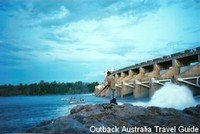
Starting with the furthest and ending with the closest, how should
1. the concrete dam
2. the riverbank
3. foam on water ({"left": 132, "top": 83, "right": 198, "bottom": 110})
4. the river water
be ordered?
1. the concrete dam
2. foam on water ({"left": 132, "top": 83, "right": 198, "bottom": 110})
3. the river water
4. the riverbank

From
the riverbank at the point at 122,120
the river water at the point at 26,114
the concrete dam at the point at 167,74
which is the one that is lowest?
the river water at the point at 26,114

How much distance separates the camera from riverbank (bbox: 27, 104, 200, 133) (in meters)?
8.81

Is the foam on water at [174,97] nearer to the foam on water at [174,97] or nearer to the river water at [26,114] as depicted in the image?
the foam on water at [174,97]

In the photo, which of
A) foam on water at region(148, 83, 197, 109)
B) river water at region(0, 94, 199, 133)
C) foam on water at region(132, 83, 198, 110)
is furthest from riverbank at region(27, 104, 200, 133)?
foam on water at region(148, 83, 197, 109)

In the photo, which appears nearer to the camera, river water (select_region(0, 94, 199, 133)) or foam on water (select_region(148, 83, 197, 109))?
river water (select_region(0, 94, 199, 133))

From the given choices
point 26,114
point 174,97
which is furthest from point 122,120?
point 174,97

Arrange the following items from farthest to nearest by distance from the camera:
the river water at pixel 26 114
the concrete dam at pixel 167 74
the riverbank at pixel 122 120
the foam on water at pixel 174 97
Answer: the concrete dam at pixel 167 74 < the foam on water at pixel 174 97 < the river water at pixel 26 114 < the riverbank at pixel 122 120

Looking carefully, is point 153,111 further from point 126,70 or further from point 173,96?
point 126,70

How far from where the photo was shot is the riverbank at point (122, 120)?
881cm

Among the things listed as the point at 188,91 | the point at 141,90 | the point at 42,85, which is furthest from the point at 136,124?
the point at 42,85

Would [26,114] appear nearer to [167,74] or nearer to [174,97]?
[174,97]

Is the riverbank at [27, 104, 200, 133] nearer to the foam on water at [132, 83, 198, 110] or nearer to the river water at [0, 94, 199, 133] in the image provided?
the river water at [0, 94, 199, 133]

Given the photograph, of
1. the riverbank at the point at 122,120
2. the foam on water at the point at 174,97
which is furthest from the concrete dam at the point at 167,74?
the riverbank at the point at 122,120

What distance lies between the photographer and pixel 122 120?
10.7m
